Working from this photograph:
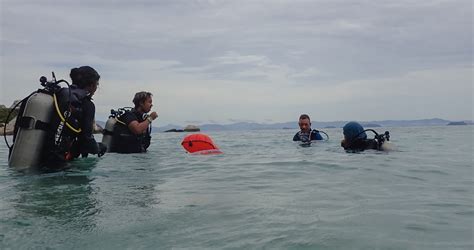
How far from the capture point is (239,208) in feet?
15.5

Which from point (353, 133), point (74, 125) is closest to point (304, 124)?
point (353, 133)

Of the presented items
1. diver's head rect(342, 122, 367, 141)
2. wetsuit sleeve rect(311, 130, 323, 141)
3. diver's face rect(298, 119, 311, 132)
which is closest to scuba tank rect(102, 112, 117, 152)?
diver's head rect(342, 122, 367, 141)

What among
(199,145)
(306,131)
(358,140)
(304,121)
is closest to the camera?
(358,140)

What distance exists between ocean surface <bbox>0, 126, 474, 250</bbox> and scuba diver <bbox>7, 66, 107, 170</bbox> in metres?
0.31

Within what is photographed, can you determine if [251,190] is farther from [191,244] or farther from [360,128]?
[360,128]

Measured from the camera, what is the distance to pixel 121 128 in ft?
34.7

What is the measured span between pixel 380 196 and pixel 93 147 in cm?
472

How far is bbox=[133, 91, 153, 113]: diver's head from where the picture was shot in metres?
10.6

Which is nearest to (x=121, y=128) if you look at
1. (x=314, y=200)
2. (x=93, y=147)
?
(x=93, y=147)

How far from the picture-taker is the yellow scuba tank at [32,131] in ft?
22.1

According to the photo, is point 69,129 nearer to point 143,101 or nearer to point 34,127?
point 34,127

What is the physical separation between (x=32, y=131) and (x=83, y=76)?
1.31 m

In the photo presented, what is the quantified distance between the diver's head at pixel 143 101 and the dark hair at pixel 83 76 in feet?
10.2

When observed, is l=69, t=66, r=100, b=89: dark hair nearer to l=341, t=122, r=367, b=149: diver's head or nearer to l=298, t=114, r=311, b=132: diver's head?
l=341, t=122, r=367, b=149: diver's head
